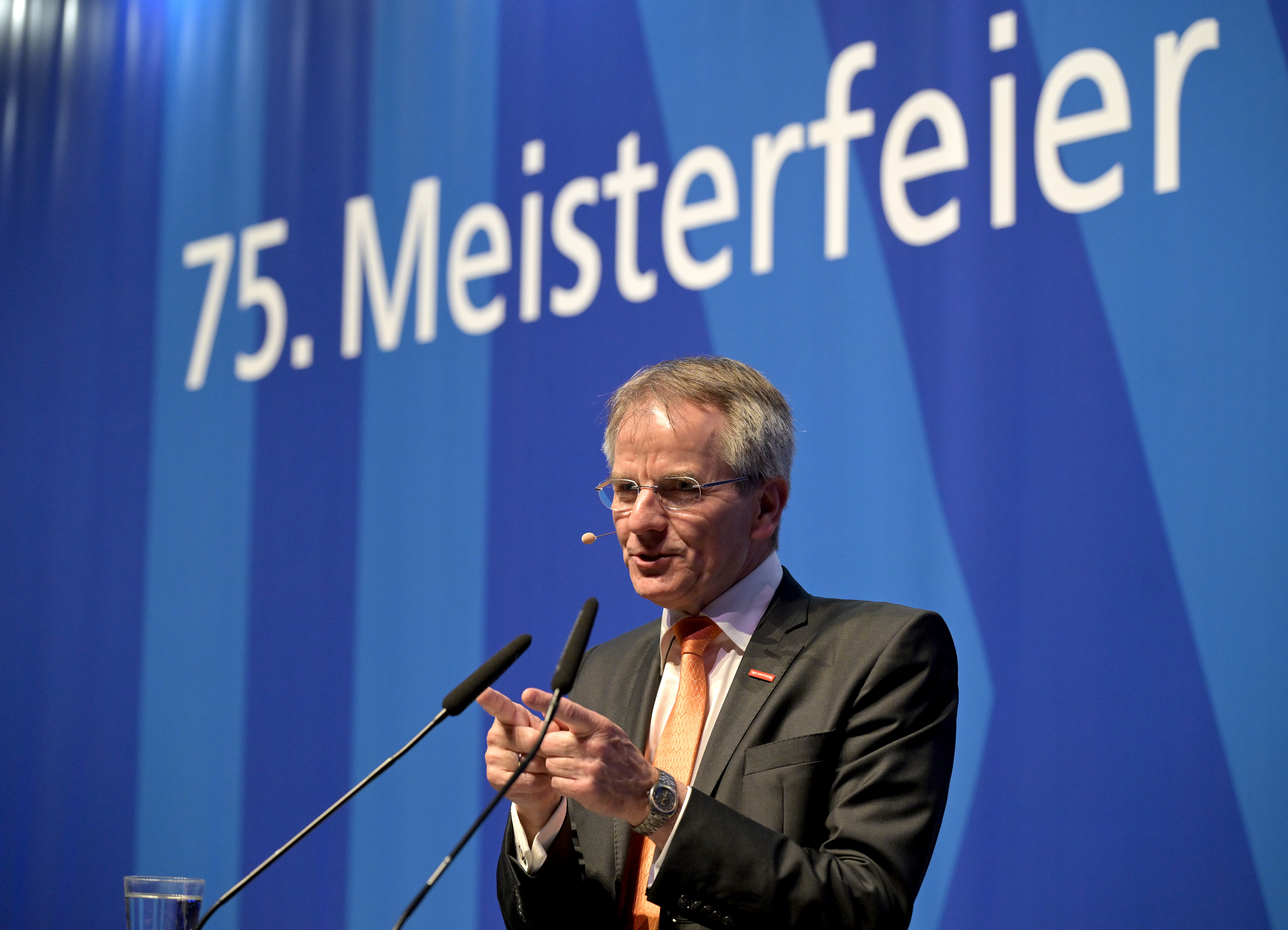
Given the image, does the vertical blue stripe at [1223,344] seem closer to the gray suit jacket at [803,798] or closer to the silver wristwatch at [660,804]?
the gray suit jacket at [803,798]

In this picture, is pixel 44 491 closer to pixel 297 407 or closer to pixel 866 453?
pixel 297 407

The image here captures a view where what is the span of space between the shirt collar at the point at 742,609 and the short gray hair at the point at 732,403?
0.14 m

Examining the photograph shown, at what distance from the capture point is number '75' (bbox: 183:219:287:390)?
4.35 meters

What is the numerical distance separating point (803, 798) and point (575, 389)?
2021 mm

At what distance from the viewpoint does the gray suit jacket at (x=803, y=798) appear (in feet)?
5.46

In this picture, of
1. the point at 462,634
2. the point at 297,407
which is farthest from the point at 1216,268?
the point at 297,407

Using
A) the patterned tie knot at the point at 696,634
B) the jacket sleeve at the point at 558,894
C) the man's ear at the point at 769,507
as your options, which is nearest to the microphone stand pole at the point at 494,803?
the jacket sleeve at the point at 558,894

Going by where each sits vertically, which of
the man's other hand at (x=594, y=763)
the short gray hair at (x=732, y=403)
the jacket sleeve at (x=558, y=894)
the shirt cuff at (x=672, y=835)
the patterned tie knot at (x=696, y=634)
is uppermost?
the short gray hair at (x=732, y=403)

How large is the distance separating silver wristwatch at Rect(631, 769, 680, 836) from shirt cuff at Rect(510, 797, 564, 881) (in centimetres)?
27

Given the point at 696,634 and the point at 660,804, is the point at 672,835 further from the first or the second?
the point at 696,634

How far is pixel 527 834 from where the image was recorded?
192cm

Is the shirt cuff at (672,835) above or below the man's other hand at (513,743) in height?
below

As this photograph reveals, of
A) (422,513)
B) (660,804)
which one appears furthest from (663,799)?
(422,513)

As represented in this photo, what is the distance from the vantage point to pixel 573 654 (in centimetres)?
150
